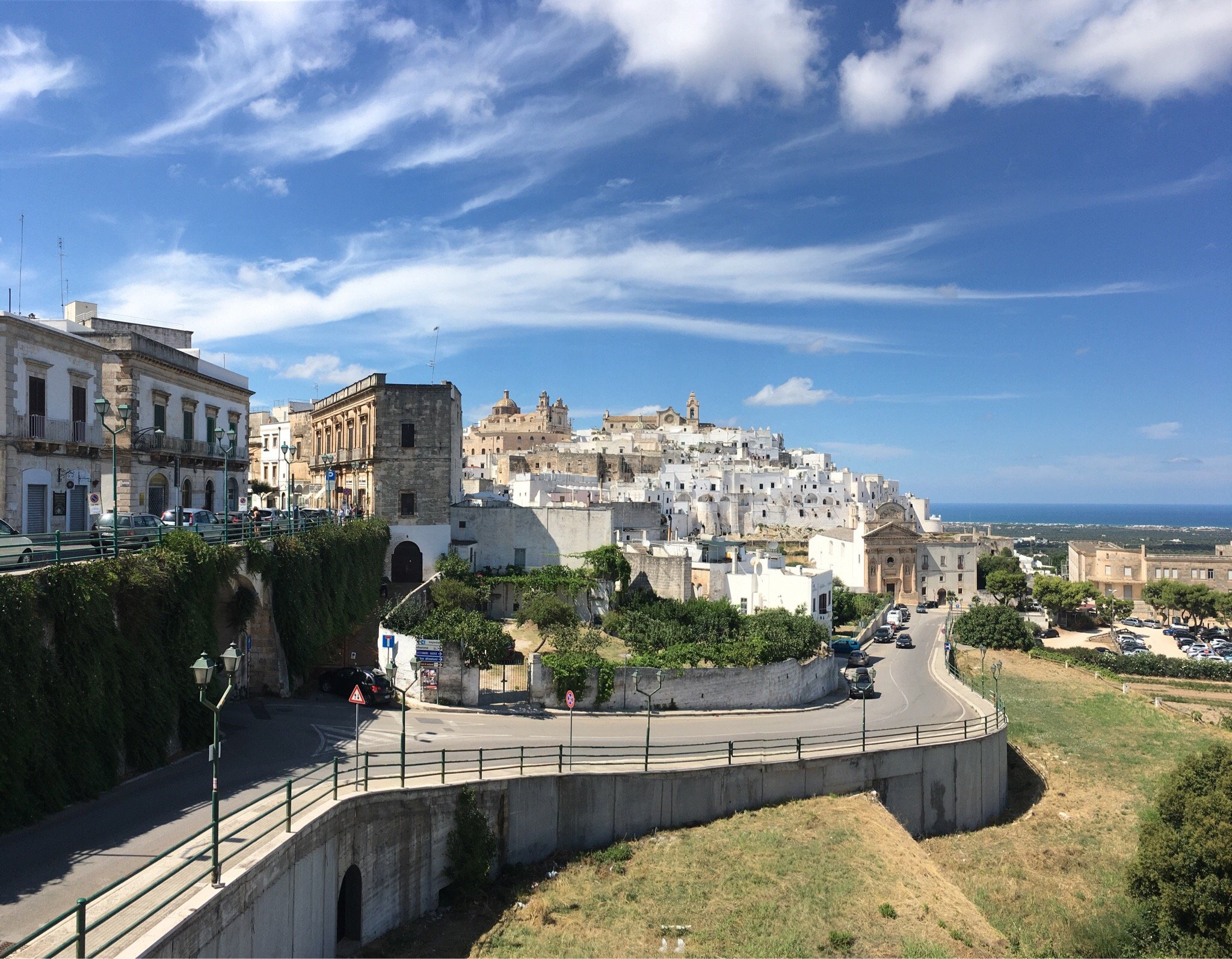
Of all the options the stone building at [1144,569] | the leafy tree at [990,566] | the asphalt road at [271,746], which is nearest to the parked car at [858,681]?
the asphalt road at [271,746]

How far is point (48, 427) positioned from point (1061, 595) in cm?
7080

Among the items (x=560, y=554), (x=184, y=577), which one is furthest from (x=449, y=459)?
(x=184, y=577)

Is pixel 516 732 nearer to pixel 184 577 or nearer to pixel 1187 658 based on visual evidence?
pixel 184 577

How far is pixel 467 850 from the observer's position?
15.4m

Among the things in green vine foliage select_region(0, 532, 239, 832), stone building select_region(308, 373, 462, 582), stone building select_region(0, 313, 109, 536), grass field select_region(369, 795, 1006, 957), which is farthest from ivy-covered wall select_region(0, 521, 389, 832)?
stone building select_region(308, 373, 462, 582)

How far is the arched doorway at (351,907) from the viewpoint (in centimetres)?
1334

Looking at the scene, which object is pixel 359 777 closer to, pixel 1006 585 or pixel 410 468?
pixel 410 468

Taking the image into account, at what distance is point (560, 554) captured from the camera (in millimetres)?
38125

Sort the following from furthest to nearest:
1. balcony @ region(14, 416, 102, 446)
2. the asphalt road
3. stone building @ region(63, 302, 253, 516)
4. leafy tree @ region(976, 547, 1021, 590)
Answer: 1. leafy tree @ region(976, 547, 1021, 590)
2. stone building @ region(63, 302, 253, 516)
3. balcony @ region(14, 416, 102, 446)
4. the asphalt road

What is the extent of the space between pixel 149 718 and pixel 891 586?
71.6 m

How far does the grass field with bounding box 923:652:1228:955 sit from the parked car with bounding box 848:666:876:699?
5659mm

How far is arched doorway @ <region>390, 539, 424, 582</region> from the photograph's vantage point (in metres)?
36.3

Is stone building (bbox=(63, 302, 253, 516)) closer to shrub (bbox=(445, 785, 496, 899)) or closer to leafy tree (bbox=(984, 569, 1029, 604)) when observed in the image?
shrub (bbox=(445, 785, 496, 899))

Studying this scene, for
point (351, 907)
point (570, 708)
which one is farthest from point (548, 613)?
point (351, 907)
